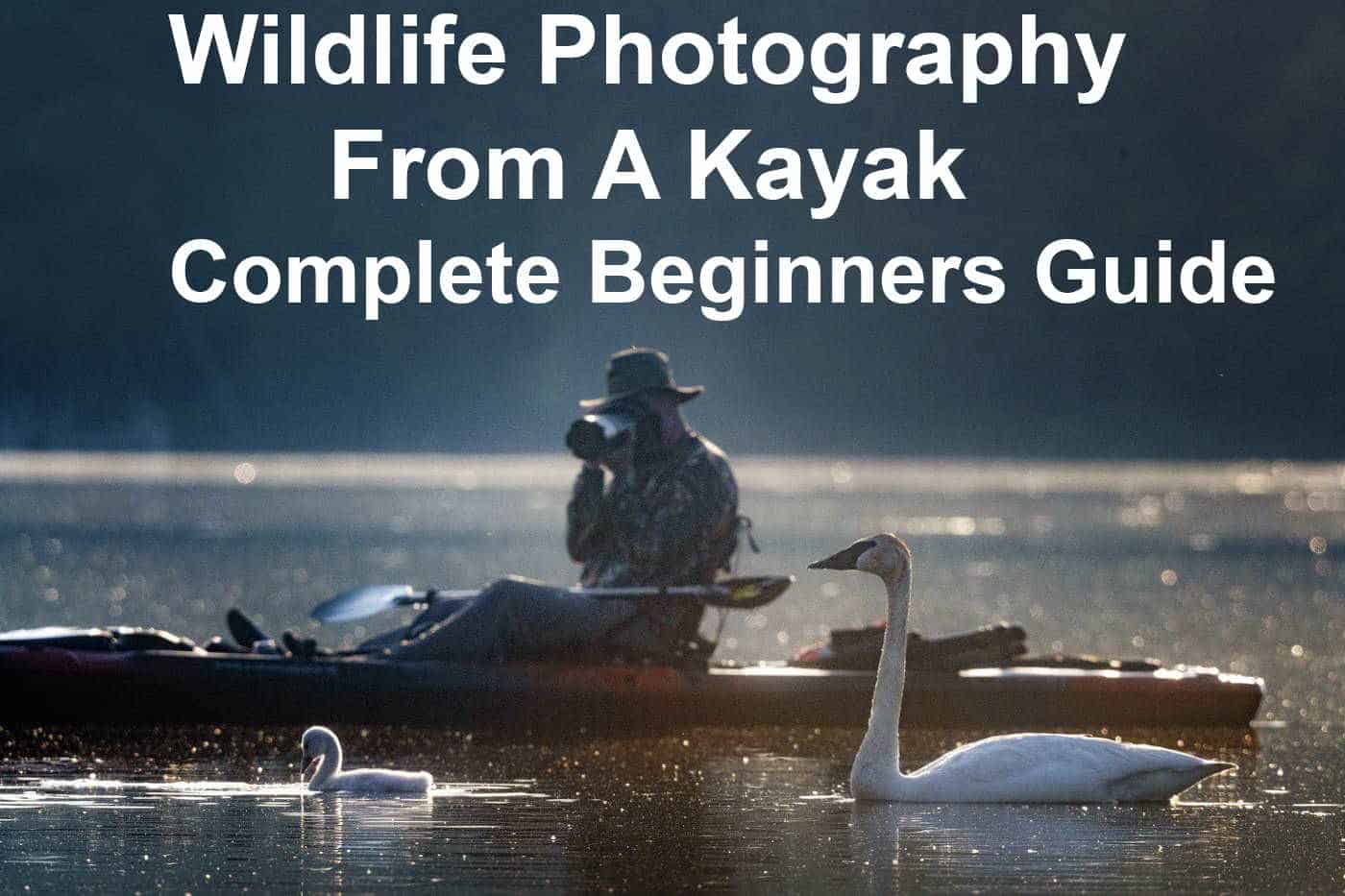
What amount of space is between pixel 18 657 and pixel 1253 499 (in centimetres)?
7348

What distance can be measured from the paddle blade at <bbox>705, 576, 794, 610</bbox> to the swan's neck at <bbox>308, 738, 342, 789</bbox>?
356cm

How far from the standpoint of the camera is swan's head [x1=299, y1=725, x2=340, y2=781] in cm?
1442

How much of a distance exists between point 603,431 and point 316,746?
376 centimetres

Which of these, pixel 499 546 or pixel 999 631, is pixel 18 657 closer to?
pixel 999 631

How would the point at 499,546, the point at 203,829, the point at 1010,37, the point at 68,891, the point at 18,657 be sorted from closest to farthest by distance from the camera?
the point at 68,891 → the point at 203,829 → the point at 18,657 → the point at 499,546 → the point at 1010,37

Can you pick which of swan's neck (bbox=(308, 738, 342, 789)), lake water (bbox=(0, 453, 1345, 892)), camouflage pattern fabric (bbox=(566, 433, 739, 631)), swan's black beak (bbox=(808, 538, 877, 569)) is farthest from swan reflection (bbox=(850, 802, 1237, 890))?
camouflage pattern fabric (bbox=(566, 433, 739, 631))

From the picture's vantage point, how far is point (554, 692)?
17703 millimetres

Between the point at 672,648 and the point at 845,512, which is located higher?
the point at 845,512

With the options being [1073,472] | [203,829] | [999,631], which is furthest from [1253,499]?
[203,829]

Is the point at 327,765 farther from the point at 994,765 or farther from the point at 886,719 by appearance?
the point at 994,765

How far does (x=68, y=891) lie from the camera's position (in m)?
11.5

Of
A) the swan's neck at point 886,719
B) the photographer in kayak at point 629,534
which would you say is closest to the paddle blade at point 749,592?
the photographer in kayak at point 629,534

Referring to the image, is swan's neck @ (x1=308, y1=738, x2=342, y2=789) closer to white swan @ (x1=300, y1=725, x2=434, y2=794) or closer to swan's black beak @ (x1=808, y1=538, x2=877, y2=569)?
white swan @ (x1=300, y1=725, x2=434, y2=794)

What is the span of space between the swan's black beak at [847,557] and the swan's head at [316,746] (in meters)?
2.24
